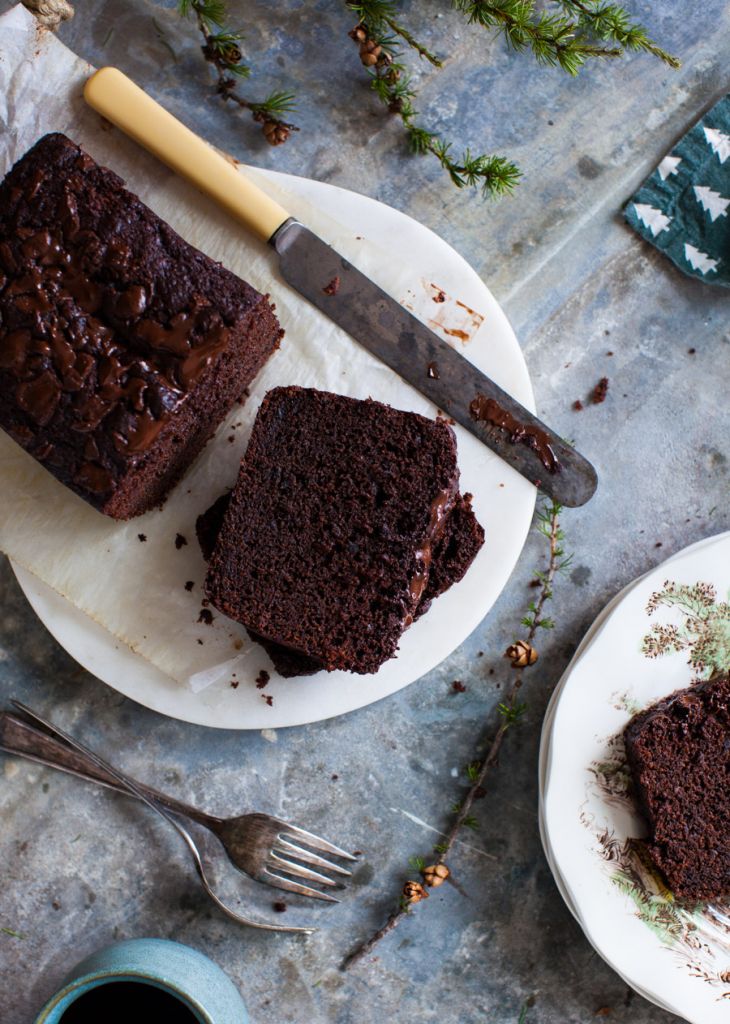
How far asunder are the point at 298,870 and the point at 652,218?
2753 millimetres

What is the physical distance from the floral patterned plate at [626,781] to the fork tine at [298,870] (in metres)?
0.80

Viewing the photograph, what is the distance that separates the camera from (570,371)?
131 inches

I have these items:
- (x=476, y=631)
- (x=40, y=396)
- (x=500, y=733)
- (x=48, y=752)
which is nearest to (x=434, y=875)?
(x=500, y=733)

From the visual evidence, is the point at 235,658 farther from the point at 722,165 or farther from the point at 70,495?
the point at 722,165

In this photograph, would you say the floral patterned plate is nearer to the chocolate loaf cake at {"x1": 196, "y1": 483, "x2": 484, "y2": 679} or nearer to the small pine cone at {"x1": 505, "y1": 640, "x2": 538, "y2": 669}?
the small pine cone at {"x1": 505, "y1": 640, "x2": 538, "y2": 669}

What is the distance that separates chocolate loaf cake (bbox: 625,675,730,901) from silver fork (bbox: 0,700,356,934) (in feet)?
3.59

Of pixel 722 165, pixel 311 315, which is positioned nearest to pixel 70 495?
pixel 311 315

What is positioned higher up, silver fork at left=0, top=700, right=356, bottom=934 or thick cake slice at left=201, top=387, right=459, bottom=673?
thick cake slice at left=201, top=387, right=459, bottom=673

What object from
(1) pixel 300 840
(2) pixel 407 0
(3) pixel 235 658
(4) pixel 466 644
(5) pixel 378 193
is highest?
(2) pixel 407 0

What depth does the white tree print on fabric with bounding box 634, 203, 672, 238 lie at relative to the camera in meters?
3.32

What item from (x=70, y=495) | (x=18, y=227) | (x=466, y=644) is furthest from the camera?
(x=466, y=644)

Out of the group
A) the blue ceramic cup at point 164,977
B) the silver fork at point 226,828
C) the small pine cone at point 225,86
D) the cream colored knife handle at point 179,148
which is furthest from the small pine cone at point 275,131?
the blue ceramic cup at point 164,977

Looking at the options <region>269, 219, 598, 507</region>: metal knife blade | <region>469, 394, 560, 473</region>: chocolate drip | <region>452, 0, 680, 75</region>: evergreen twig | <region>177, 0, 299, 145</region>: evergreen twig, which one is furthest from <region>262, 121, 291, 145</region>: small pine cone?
<region>469, 394, 560, 473</region>: chocolate drip

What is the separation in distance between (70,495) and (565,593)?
6.01 ft
